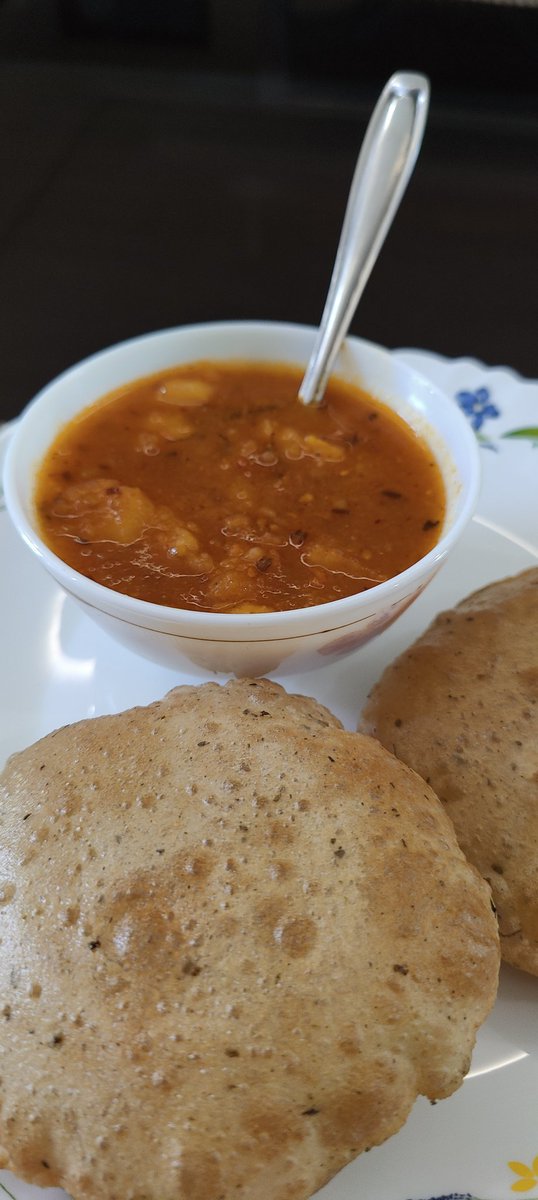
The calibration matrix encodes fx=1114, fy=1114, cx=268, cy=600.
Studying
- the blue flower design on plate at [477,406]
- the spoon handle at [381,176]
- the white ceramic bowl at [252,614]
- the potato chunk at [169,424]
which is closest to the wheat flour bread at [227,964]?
the white ceramic bowl at [252,614]

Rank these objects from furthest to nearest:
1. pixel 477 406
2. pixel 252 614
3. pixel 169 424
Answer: pixel 477 406 < pixel 169 424 < pixel 252 614

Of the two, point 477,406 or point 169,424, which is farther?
point 477,406

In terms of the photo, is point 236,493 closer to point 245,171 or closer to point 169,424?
point 169,424

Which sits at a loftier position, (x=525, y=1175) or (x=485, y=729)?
(x=485, y=729)

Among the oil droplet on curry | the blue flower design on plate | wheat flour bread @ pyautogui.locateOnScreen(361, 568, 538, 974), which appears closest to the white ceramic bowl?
the oil droplet on curry

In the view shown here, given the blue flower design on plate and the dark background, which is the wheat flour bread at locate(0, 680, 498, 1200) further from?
the dark background

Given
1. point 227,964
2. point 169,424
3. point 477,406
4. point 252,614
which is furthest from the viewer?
point 477,406

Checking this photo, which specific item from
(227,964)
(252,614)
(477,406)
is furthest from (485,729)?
(477,406)

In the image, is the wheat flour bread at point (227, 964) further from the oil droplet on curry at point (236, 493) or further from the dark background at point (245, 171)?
the dark background at point (245, 171)

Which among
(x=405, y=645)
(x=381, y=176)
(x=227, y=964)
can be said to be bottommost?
(x=405, y=645)
